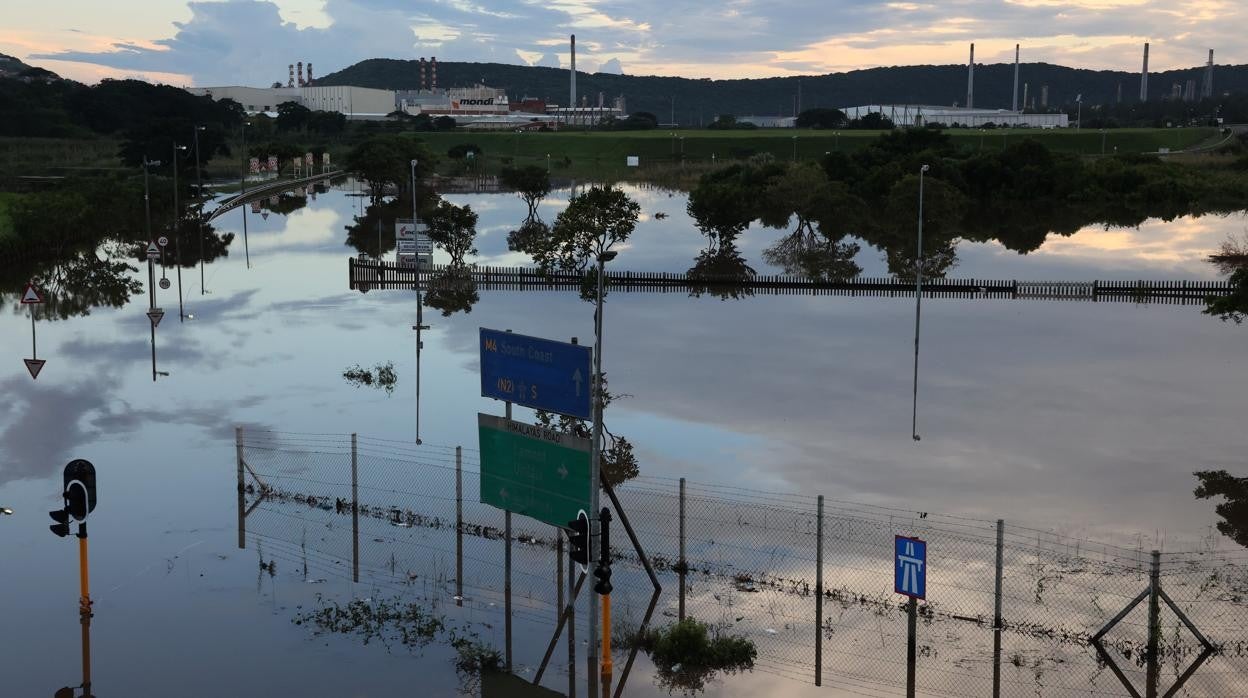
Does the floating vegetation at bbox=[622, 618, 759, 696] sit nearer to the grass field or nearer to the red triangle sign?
the red triangle sign

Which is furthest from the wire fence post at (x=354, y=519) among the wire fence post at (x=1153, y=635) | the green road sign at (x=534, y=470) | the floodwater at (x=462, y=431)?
the wire fence post at (x=1153, y=635)

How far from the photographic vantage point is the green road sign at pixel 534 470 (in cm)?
2052

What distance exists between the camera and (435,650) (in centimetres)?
2075

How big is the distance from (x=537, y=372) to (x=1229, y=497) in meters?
17.5

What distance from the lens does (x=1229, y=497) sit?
2862cm

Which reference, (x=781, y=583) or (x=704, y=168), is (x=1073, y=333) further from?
(x=704, y=168)

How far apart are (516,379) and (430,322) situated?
1233 inches

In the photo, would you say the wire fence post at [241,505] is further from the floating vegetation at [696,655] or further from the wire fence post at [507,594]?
the floating vegetation at [696,655]

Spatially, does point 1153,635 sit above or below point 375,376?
below

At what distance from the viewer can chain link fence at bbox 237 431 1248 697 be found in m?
19.8

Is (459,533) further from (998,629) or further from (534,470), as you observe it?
(998,629)

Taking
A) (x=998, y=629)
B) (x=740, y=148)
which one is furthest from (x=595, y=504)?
(x=740, y=148)

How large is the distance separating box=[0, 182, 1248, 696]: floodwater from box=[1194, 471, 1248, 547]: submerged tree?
2.01 feet

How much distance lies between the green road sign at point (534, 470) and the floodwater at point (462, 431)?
2.28m
